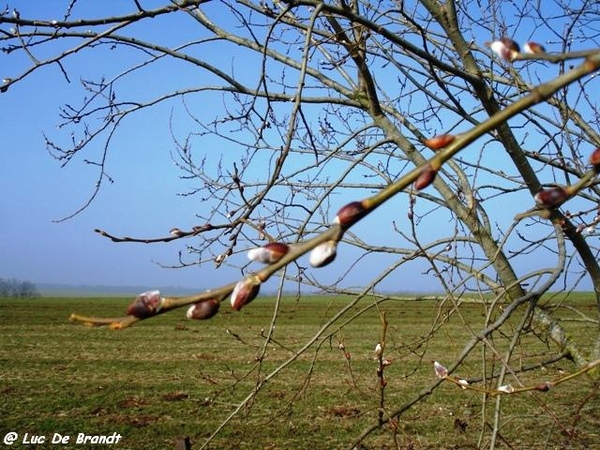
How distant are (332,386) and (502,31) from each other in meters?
10.9

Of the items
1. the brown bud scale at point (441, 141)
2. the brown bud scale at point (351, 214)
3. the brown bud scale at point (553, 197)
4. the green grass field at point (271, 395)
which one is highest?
the brown bud scale at point (441, 141)

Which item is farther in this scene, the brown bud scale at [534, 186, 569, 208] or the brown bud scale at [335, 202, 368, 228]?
the brown bud scale at [534, 186, 569, 208]

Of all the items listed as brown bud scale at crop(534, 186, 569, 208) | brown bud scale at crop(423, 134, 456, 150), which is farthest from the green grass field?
brown bud scale at crop(423, 134, 456, 150)

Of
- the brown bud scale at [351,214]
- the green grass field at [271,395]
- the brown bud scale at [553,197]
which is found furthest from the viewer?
the green grass field at [271,395]

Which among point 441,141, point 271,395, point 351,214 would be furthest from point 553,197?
point 271,395

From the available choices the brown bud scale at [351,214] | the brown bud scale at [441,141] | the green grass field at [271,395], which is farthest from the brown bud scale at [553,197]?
the green grass field at [271,395]

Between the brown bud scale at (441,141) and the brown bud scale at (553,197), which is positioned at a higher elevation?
the brown bud scale at (441,141)

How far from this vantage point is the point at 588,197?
3.31 m

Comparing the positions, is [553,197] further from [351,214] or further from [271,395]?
[271,395]

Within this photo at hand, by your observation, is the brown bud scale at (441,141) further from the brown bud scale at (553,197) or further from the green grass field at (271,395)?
the green grass field at (271,395)

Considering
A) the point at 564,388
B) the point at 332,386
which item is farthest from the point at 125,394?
the point at 564,388

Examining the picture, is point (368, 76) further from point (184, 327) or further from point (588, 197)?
point (184, 327)

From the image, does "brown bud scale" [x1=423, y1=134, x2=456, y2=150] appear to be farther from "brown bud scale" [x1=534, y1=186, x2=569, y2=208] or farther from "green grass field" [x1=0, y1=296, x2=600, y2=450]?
"green grass field" [x1=0, y1=296, x2=600, y2=450]

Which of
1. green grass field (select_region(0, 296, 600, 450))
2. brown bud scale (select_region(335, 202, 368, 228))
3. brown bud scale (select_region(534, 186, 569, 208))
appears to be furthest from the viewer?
green grass field (select_region(0, 296, 600, 450))
